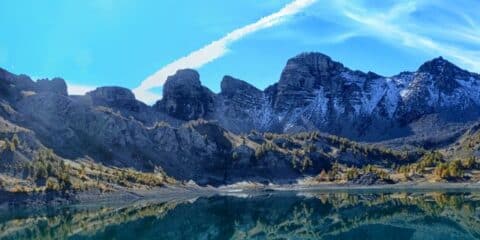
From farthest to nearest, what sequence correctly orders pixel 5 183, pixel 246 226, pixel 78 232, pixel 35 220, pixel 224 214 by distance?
pixel 5 183 → pixel 224 214 → pixel 35 220 → pixel 246 226 → pixel 78 232

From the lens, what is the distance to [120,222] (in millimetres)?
112062

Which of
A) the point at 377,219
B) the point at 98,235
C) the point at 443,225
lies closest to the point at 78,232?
the point at 98,235

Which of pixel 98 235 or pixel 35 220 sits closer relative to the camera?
pixel 98 235

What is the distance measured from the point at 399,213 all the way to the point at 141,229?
53.6m

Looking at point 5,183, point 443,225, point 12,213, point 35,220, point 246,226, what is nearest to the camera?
point 443,225

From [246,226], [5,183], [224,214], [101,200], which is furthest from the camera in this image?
[101,200]

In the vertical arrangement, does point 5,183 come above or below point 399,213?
above

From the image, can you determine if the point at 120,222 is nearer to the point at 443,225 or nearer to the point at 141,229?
the point at 141,229

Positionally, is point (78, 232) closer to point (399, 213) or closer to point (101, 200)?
point (399, 213)

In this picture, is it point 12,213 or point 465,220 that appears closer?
point 465,220

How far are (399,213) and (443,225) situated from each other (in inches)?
1018

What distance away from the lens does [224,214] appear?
436 feet

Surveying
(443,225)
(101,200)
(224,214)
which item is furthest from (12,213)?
(443,225)

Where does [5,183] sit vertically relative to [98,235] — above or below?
above
